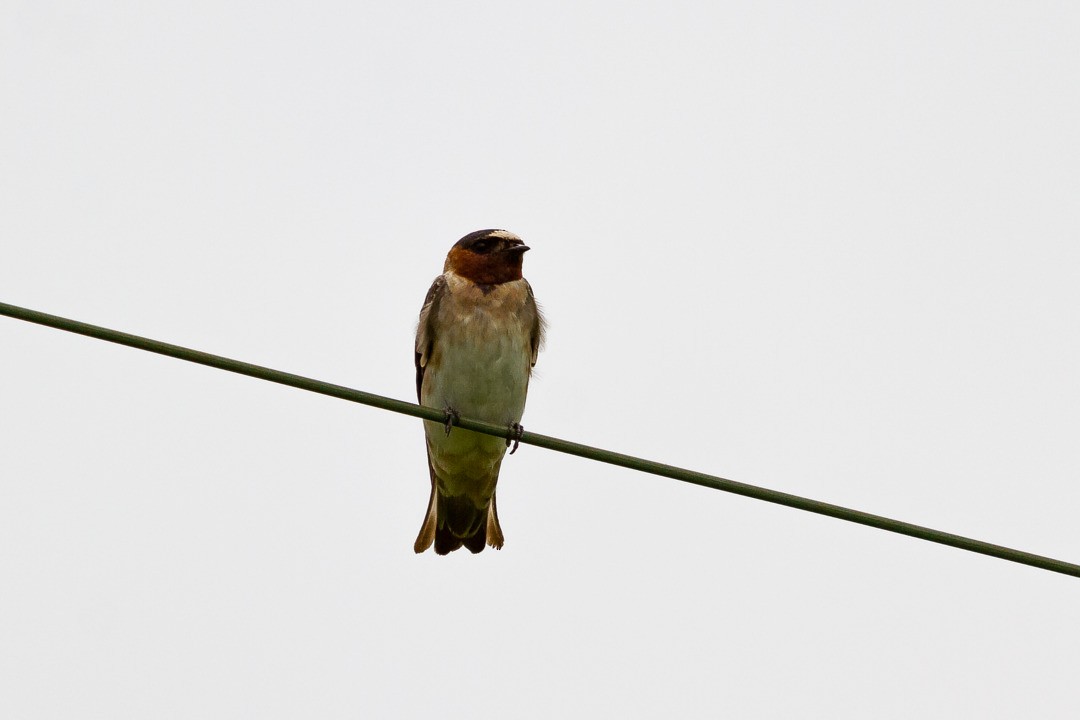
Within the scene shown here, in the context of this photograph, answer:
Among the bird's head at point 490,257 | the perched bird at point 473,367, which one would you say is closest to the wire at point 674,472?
the perched bird at point 473,367

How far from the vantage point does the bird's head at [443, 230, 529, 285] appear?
927cm

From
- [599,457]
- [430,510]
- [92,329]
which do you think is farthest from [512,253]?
[92,329]

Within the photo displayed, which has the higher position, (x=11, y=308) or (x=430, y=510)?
(x=11, y=308)

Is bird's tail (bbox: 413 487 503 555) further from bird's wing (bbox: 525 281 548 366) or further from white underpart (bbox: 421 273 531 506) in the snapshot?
bird's wing (bbox: 525 281 548 366)

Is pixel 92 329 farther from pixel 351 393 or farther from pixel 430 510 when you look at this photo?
pixel 430 510

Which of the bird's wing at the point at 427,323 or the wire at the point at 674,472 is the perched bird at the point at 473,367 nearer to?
the bird's wing at the point at 427,323

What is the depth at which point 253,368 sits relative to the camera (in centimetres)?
529

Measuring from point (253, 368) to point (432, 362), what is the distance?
12.8ft

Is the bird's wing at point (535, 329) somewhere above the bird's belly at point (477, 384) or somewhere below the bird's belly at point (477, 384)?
above

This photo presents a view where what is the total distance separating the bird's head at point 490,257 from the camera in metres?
9.27

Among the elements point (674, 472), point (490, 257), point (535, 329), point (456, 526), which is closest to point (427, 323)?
point (490, 257)

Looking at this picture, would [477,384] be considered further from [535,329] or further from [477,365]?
[535,329]

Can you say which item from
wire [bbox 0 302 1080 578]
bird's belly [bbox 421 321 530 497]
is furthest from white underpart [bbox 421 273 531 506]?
wire [bbox 0 302 1080 578]

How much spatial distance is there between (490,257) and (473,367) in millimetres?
826
